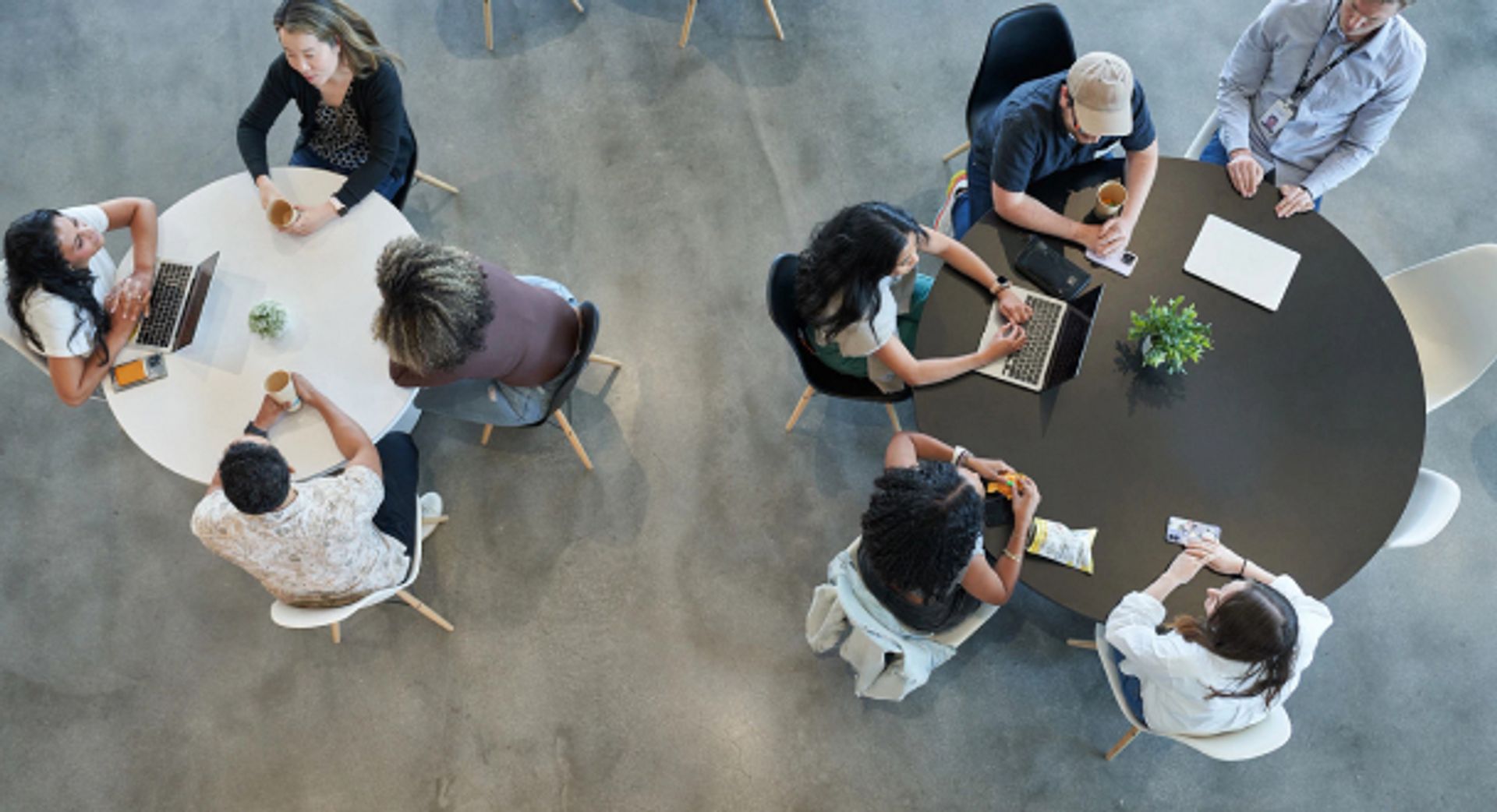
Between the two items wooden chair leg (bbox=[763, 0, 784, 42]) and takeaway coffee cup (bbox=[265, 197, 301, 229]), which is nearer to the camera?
takeaway coffee cup (bbox=[265, 197, 301, 229])

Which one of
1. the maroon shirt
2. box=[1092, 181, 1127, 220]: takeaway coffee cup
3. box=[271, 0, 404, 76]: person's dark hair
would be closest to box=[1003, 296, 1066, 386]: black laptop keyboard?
box=[1092, 181, 1127, 220]: takeaway coffee cup

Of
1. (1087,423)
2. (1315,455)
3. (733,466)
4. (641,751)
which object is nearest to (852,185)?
(733,466)

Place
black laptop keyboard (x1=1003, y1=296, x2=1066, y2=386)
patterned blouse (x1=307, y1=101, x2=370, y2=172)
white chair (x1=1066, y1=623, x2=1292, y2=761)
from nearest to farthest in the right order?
white chair (x1=1066, y1=623, x2=1292, y2=761) → black laptop keyboard (x1=1003, y1=296, x2=1066, y2=386) → patterned blouse (x1=307, y1=101, x2=370, y2=172)

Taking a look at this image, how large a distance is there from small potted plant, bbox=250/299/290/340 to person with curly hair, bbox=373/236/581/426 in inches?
15.9

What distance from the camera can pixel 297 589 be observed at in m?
2.53

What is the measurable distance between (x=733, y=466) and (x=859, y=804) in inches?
52.2

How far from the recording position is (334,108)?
9.98 ft

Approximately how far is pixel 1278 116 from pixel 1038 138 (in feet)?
3.51

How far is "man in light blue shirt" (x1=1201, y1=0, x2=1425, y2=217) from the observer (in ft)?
9.09

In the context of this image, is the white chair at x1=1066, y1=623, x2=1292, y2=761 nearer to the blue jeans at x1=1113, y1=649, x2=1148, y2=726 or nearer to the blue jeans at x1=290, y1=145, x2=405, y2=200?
the blue jeans at x1=1113, y1=649, x2=1148, y2=726

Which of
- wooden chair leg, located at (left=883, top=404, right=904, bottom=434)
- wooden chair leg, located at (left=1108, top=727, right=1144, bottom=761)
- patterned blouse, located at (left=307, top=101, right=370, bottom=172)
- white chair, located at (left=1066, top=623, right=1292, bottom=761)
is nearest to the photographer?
white chair, located at (left=1066, top=623, right=1292, bottom=761)

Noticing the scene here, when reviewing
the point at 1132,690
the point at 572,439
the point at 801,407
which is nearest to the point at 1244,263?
the point at 1132,690

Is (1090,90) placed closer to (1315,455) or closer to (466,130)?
(1315,455)

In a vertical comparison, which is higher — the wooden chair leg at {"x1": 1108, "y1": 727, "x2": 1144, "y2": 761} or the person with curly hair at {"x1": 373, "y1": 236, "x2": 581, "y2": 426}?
the person with curly hair at {"x1": 373, "y1": 236, "x2": 581, "y2": 426}
